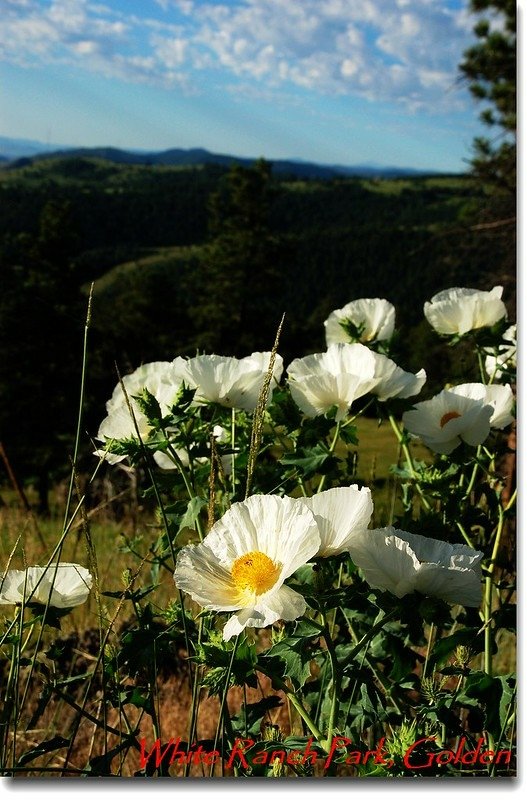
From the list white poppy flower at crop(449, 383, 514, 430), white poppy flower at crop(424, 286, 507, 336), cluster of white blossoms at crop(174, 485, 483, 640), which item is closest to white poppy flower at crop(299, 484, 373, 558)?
cluster of white blossoms at crop(174, 485, 483, 640)

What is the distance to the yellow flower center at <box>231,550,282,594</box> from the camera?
86cm

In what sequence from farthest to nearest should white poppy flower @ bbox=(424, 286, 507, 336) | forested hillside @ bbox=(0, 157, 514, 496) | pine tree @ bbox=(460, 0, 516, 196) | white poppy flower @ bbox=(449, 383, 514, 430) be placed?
1. forested hillside @ bbox=(0, 157, 514, 496)
2. pine tree @ bbox=(460, 0, 516, 196)
3. white poppy flower @ bbox=(424, 286, 507, 336)
4. white poppy flower @ bbox=(449, 383, 514, 430)

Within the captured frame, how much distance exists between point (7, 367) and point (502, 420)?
1866 cm

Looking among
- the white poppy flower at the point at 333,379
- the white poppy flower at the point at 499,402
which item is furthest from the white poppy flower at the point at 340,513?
the white poppy flower at the point at 499,402

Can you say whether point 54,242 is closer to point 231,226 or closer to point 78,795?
point 231,226

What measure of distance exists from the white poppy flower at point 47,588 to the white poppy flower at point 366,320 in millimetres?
715

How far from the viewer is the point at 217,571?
0.89 m

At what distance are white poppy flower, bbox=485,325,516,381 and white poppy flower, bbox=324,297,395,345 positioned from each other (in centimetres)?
26

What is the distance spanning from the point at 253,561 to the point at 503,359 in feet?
3.38

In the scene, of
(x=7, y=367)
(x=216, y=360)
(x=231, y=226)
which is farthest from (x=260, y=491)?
(x=231, y=226)

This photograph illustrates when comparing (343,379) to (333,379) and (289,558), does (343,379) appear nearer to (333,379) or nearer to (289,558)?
(333,379)

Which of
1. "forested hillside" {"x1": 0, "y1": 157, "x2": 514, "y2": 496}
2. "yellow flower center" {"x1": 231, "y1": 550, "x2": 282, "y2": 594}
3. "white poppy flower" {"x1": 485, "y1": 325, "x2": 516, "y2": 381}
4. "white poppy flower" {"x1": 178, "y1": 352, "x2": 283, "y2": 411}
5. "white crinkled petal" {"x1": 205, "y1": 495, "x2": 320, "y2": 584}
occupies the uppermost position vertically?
"forested hillside" {"x1": 0, "y1": 157, "x2": 514, "y2": 496}

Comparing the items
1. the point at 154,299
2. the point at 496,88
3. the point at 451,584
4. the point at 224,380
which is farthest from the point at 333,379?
the point at 154,299

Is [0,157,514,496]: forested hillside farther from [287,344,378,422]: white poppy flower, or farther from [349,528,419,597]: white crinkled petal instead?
[349,528,419,597]: white crinkled petal
